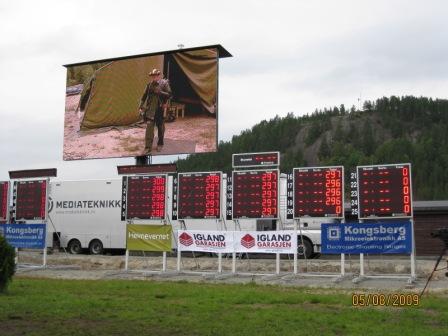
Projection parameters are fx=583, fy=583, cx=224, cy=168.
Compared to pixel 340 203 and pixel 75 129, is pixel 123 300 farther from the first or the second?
pixel 75 129

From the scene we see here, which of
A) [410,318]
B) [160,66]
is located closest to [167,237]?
[160,66]

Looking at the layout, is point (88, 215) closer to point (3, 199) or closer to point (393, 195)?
point (3, 199)

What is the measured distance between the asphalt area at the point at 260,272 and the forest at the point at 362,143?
3711 inches

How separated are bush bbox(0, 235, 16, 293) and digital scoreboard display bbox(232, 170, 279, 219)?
8.04 meters

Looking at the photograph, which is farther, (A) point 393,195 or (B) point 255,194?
(B) point 255,194

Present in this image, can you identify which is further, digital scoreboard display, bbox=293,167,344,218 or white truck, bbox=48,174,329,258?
white truck, bbox=48,174,329,258

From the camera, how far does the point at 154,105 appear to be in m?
27.4

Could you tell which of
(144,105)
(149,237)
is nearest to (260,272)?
(149,237)

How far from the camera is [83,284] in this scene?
Result: 16312 millimetres

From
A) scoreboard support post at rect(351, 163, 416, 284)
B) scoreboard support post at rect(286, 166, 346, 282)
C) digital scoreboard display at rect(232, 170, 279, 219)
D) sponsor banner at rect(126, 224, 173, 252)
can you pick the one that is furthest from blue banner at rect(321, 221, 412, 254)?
sponsor banner at rect(126, 224, 173, 252)

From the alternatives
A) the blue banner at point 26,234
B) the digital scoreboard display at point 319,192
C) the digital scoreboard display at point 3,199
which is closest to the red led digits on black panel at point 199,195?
the digital scoreboard display at point 319,192

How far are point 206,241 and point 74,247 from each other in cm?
1467

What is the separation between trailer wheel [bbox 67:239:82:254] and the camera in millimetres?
33000
